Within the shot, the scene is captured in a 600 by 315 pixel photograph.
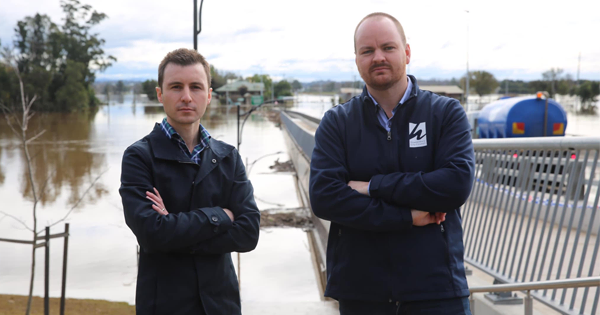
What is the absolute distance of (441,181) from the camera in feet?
9.69

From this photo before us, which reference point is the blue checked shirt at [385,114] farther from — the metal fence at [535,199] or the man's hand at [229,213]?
the metal fence at [535,199]

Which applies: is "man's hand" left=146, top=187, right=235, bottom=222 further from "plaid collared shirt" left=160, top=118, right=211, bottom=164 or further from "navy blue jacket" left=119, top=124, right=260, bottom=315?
"plaid collared shirt" left=160, top=118, right=211, bottom=164

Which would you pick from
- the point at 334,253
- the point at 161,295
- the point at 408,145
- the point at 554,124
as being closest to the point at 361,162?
the point at 408,145

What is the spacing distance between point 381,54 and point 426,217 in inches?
33.4

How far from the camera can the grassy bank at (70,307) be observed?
11.8 m

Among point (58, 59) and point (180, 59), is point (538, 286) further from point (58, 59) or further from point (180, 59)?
point (58, 59)

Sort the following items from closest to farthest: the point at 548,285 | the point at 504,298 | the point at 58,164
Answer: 1. the point at 548,285
2. the point at 504,298
3. the point at 58,164

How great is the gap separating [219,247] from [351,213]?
67 centimetres

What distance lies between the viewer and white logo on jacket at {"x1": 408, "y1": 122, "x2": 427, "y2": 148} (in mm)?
3045

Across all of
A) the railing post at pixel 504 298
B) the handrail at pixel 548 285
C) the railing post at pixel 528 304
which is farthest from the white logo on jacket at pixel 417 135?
the railing post at pixel 504 298

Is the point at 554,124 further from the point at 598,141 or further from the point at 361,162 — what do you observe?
the point at 361,162

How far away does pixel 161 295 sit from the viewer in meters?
2.89

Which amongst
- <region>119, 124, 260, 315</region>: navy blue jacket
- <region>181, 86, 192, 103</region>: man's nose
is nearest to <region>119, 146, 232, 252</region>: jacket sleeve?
<region>119, 124, 260, 315</region>: navy blue jacket

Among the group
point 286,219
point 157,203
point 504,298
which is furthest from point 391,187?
point 286,219
